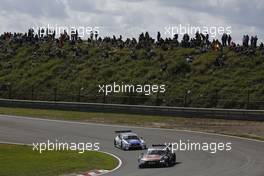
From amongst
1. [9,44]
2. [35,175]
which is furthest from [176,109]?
[9,44]

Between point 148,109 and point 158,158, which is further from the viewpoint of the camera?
point 148,109

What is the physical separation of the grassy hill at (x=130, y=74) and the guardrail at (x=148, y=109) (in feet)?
11.9

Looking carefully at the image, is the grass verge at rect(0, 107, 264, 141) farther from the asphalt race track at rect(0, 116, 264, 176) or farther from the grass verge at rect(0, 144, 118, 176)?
the grass verge at rect(0, 144, 118, 176)

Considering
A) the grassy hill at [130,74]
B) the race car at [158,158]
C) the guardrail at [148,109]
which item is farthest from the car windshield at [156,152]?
the grassy hill at [130,74]

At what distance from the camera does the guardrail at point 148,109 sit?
4983cm

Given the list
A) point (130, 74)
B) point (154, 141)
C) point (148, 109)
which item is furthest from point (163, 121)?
point (130, 74)

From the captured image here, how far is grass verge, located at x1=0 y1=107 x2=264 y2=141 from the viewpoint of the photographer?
45969 millimetres

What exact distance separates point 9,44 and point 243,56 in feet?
125

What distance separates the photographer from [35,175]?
28.1 meters

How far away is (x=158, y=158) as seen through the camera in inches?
1230

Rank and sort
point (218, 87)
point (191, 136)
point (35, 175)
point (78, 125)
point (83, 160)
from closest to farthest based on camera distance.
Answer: point (35, 175) < point (83, 160) < point (191, 136) < point (78, 125) < point (218, 87)

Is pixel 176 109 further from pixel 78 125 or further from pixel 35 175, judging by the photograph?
pixel 35 175

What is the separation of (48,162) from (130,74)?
119ft

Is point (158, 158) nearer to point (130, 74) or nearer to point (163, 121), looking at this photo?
point (163, 121)
